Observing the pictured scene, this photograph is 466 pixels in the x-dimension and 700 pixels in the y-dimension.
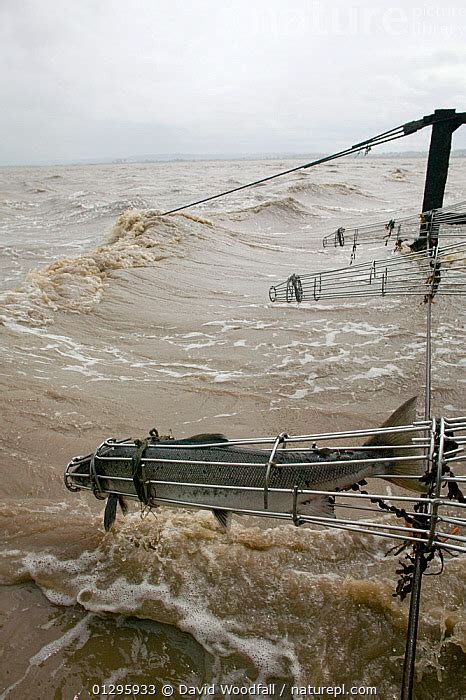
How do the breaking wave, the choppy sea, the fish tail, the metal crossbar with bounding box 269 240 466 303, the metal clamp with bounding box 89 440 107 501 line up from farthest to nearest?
the breaking wave, the metal crossbar with bounding box 269 240 466 303, the choppy sea, the metal clamp with bounding box 89 440 107 501, the fish tail

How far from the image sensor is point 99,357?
7.01 m

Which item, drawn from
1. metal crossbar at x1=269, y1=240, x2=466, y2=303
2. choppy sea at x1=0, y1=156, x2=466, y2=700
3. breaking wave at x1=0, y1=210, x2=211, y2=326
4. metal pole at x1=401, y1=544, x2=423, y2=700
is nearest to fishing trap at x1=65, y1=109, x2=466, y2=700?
metal pole at x1=401, y1=544, x2=423, y2=700

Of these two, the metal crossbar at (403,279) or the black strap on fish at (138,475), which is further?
the metal crossbar at (403,279)

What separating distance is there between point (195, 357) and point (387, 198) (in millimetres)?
23056

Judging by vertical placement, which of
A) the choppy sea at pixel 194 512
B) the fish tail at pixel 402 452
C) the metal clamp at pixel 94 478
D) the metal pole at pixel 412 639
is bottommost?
the choppy sea at pixel 194 512

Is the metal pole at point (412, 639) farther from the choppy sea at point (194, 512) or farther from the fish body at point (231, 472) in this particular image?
the choppy sea at point (194, 512)

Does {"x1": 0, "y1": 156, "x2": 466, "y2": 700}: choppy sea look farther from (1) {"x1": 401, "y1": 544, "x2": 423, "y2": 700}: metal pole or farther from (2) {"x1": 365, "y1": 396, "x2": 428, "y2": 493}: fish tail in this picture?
(2) {"x1": 365, "y1": 396, "x2": 428, "y2": 493}: fish tail

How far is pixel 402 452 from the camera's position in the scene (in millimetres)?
2031

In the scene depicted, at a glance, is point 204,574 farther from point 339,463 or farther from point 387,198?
point 387,198

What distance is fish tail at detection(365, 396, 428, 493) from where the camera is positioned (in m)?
1.92

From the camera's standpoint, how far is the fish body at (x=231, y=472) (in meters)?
2.05

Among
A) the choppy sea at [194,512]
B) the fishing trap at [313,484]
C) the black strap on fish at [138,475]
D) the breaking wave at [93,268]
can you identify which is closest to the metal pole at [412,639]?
the fishing trap at [313,484]

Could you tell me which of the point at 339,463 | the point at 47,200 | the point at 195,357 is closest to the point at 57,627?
the point at 339,463

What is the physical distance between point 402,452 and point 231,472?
78cm
